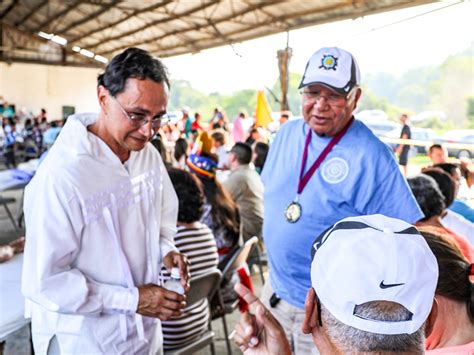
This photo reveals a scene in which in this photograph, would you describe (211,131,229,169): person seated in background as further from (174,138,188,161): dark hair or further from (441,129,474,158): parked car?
(441,129,474,158): parked car

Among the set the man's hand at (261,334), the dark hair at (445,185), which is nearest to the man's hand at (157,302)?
the man's hand at (261,334)

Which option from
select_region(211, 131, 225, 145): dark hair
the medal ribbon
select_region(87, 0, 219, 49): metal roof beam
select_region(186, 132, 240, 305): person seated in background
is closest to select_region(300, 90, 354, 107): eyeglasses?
the medal ribbon

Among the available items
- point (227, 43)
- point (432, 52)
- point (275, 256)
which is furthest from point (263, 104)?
point (275, 256)

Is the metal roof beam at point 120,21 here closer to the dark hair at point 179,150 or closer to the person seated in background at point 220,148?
the person seated in background at point 220,148

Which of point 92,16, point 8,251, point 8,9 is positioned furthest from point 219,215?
point 8,9

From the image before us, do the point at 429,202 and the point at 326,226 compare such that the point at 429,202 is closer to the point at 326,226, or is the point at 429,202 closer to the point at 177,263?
the point at 326,226

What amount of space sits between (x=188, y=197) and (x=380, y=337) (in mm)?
1820

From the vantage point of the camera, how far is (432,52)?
1208 centimetres

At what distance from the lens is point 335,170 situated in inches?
75.7

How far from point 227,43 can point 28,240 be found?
12086 mm

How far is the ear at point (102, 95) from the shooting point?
1.56 metres

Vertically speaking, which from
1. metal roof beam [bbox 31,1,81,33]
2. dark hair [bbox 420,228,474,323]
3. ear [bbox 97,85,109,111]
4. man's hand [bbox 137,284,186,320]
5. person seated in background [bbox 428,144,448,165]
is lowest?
man's hand [bbox 137,284,186,320]

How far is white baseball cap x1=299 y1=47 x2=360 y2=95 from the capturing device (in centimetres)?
198

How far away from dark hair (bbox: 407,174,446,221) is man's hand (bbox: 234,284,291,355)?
1.46 meters
